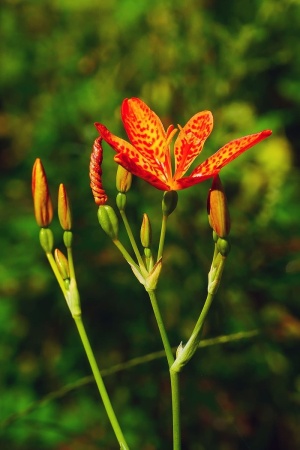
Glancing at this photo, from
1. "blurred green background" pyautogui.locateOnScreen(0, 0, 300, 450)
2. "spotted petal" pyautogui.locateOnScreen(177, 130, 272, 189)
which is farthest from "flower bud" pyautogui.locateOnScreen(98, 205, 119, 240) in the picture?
"blurred green background" pyautogui.locateOnScreen(0, 0, 300, 450)

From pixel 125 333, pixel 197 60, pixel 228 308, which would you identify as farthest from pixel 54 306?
pixel 197 60

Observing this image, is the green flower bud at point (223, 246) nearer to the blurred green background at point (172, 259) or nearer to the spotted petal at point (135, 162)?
the spotted petal at point (135, 162)

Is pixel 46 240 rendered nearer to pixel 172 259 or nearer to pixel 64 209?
pixel 64 209

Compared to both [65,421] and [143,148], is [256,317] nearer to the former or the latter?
[65,421]

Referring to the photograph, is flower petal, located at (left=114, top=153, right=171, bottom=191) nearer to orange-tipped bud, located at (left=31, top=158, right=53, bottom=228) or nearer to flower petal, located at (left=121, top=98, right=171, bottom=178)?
flower petal, located at (left=121, top=98, right=171, bottom=178)

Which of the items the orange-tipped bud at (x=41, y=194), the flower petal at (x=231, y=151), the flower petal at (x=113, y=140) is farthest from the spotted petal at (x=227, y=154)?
the orange-tipped bud at (x=41, y=194)

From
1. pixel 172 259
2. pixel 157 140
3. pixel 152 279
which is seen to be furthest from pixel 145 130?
pixel 172 259
